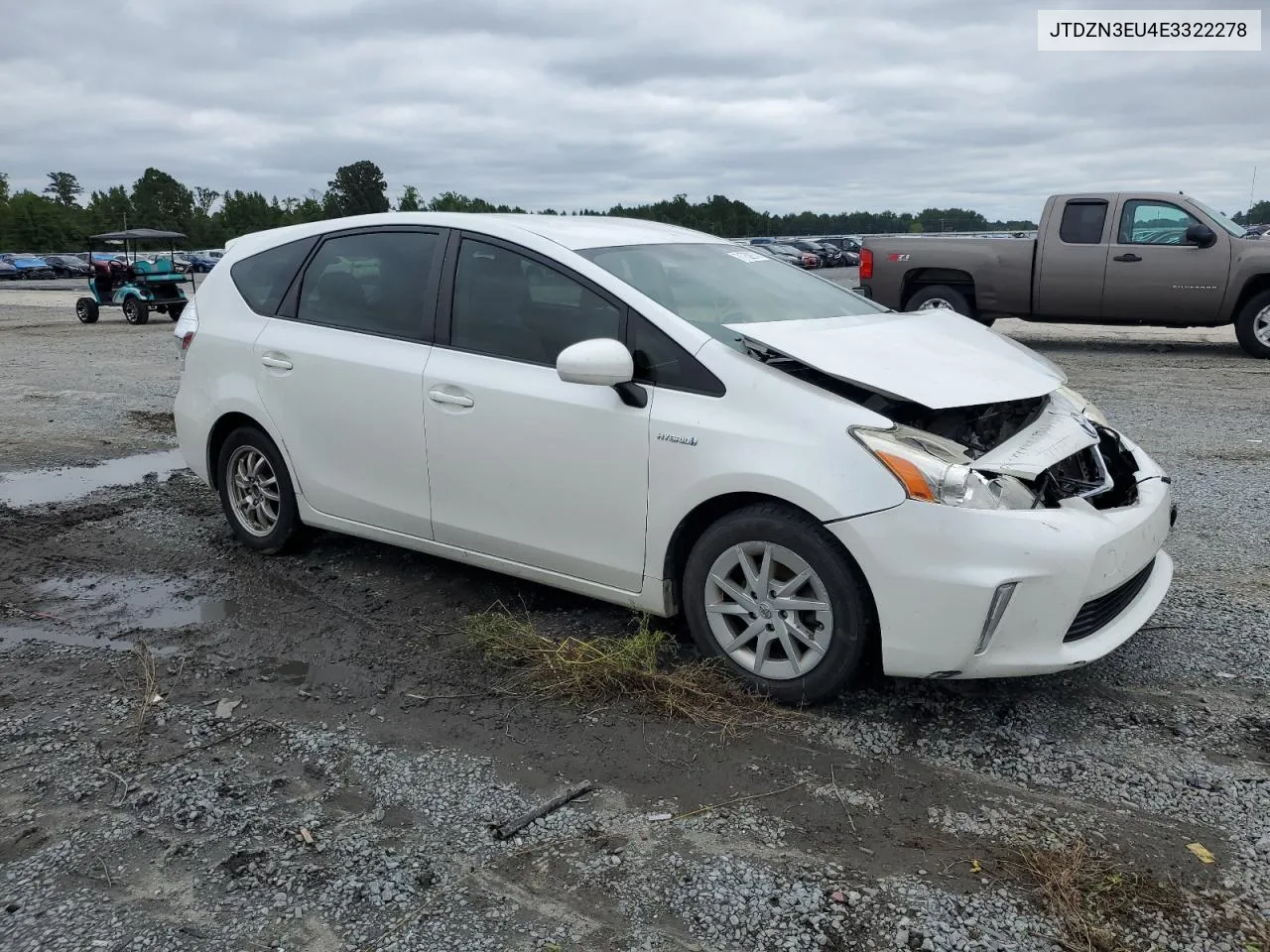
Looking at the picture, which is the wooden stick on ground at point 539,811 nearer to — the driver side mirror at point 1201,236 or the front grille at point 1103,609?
the front grille at point 1103,609

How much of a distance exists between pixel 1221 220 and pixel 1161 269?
102cm

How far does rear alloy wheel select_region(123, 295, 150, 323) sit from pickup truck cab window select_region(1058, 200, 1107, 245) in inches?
673

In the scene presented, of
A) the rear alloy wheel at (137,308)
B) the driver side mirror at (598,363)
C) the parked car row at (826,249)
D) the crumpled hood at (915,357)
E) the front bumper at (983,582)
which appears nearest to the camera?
the front bumper at (983,582)

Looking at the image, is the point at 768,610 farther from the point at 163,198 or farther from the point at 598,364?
the point at 163,198

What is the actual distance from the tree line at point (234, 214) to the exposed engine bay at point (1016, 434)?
2518 inches

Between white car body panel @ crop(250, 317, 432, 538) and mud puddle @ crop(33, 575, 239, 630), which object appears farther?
mud puddle @ crop(33, 575, 239, 630)

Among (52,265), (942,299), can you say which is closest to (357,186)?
(52,265)

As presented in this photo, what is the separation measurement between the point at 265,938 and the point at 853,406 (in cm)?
235

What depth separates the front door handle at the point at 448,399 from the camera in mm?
4336

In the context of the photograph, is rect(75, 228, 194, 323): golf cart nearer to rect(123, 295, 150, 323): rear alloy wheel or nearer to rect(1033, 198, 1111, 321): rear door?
rect(123, 295, 150, 323): rear alloy wheel

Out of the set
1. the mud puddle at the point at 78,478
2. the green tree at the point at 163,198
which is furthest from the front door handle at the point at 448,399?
the green tree at the point at 163,198

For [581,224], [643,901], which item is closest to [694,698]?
[643,901]

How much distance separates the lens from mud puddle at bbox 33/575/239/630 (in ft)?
15.6

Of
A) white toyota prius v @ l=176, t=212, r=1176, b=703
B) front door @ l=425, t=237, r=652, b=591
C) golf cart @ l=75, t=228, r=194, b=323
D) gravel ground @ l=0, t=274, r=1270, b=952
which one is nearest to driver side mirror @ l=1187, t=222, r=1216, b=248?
gravel ground @ l=0, t=274, r=1270, b=952
